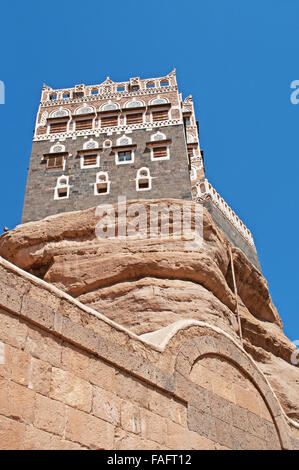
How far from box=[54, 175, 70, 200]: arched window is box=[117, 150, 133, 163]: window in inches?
82.6

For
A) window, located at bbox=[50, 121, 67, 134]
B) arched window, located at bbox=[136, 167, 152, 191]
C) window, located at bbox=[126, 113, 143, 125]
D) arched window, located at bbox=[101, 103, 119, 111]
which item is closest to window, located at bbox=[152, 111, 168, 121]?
window, located at bbox=[126, 113, 143, 125]

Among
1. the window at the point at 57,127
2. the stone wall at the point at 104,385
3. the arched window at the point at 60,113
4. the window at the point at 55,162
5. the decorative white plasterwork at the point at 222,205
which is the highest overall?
the arched window at the point at 60,113

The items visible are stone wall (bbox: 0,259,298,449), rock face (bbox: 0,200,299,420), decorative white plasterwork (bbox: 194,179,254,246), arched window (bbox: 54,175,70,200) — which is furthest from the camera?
decorative white plasterwork (bbox: 194,179,254,246)

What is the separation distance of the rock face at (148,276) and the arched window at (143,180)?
2116 mm

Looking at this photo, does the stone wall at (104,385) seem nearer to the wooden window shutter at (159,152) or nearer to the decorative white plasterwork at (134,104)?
the wooden window shutter at (159,152)

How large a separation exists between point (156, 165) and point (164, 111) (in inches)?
146

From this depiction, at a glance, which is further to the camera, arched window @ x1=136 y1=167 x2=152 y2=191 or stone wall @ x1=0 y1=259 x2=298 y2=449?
arched window @ x1=136 y1=167 x2=152 y2=191

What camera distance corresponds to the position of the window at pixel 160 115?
20748 mm

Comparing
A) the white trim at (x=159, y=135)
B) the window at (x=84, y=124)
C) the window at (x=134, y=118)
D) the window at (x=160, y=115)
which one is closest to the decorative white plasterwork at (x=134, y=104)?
the window at (x=134, y=118)

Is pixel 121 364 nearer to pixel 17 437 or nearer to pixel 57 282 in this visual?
pixel 17 437

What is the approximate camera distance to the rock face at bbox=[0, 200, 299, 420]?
12195 millimetres

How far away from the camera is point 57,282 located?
13305 mm

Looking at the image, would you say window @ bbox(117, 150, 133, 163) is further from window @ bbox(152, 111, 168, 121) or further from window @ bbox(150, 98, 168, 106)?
window @ bbox(150, 98, 168, 106)
